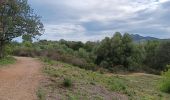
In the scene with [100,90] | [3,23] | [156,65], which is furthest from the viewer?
[156,65]

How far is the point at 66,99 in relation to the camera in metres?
16.5

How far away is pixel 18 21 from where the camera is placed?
112ft

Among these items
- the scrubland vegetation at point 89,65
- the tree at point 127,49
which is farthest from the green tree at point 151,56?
the tree at point 127,49

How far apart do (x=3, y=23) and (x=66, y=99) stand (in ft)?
60.8

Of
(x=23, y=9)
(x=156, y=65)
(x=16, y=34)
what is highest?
(x=23, y=9)

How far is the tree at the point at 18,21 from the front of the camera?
33759 millimetres

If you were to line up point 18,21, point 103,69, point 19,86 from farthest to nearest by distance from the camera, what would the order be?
1. point 103,69
2. point 18,21
3. point 19,86

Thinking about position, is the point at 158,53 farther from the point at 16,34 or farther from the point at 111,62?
the point at 16,34

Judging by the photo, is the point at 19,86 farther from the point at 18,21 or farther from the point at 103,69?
the point at 103,69

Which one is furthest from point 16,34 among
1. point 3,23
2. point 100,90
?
point 100,90

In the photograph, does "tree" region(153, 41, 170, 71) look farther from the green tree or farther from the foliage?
the foliage

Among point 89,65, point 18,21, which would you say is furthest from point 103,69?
point 18,21

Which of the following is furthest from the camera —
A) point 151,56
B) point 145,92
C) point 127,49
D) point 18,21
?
point 151,56

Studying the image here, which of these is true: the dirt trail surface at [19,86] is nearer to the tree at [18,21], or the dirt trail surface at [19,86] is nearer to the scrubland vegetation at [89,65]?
the scrubland vegetation at [89,65]
